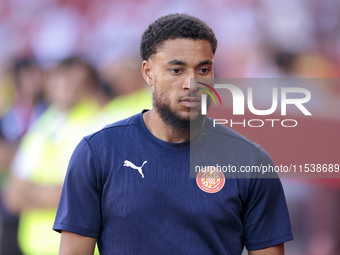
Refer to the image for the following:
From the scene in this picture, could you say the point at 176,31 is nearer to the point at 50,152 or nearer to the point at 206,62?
the point at 206,62

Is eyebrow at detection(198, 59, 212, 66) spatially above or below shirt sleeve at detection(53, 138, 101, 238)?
above

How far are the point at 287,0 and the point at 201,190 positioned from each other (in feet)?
6.27

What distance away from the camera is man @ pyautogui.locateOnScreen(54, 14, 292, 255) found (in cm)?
151

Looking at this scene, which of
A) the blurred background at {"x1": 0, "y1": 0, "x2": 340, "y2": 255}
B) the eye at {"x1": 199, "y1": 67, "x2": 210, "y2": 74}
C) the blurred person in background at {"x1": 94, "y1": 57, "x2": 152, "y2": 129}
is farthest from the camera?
the blurred person in background at {"x1": 94, "y1": 57, "x2": 152, "y2": 129}

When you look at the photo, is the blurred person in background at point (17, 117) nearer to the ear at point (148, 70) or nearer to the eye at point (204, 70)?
the ear at point (148, 70)

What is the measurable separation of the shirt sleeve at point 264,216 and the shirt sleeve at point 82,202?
62 cm

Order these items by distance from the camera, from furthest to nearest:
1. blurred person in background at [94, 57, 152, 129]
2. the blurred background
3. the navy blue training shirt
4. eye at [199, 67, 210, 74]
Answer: blurred person in background at [94, 57, 152, 129], the blurred background, eye at [199, 67, 210, 74], the navy blue training shirt

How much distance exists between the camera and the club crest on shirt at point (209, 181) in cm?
156

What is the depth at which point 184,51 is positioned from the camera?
1587mm

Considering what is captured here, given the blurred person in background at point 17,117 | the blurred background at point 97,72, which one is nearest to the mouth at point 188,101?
the blurred background at point 97,72

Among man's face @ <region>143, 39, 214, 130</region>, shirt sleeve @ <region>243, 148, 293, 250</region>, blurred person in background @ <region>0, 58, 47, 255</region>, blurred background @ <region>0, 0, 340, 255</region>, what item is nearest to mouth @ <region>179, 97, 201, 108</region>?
man's face @ <region>143, 39, 214, 130</region>

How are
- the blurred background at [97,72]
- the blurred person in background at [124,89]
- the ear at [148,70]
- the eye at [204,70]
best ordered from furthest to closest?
the blurred person in background at [124,89] < the blurred background at [97,72] < the ear at [148,70] < the eye at [204,70]

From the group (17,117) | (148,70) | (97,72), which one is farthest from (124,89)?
(148,70)

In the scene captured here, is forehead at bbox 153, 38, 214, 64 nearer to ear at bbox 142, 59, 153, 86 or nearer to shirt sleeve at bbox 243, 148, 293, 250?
ear at bbox 142, 59, 153, 86
